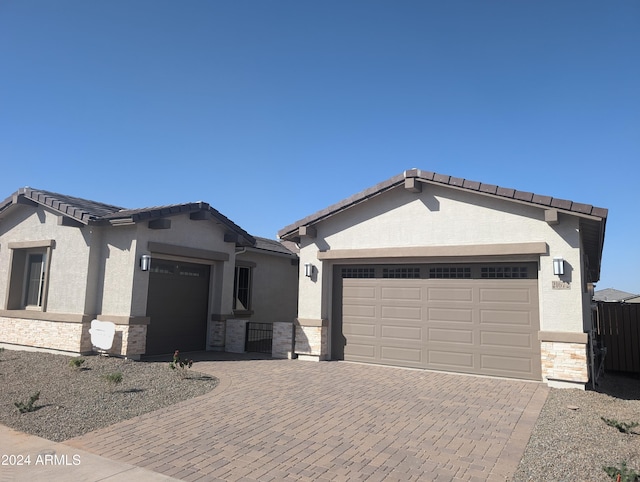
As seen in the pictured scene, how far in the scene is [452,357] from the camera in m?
10.4

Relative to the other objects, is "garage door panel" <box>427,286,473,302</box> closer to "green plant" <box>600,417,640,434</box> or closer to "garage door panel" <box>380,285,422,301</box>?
"garage door panel" <box>380,285,422,301</box>

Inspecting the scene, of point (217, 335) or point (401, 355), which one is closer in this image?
point (401, 355)

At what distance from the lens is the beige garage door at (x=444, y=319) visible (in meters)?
9.81

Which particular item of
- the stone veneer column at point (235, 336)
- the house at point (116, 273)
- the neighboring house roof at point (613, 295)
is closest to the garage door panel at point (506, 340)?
the house at point (116, 273)

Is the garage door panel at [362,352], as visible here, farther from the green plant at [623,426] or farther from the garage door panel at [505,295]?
the green plant at [623,426]

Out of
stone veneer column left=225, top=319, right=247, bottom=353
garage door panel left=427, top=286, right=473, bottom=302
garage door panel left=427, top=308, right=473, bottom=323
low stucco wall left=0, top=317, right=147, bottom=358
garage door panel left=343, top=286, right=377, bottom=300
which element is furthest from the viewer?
stone veneer column left=225, top=319, right=247, bottom=353

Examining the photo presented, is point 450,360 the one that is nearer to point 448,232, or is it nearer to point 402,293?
point 402,293

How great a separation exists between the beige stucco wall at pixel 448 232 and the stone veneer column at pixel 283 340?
0.61m

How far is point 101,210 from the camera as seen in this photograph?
13.1 meters

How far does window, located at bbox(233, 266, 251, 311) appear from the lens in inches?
662

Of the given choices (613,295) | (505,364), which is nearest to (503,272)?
(505,364)

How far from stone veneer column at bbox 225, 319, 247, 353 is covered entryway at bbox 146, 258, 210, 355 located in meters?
0.78

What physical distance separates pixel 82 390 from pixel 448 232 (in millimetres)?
8396

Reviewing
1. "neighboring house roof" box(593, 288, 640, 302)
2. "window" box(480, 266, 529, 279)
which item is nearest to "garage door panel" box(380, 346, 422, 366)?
"window" box(480, 266, 529, 279)
